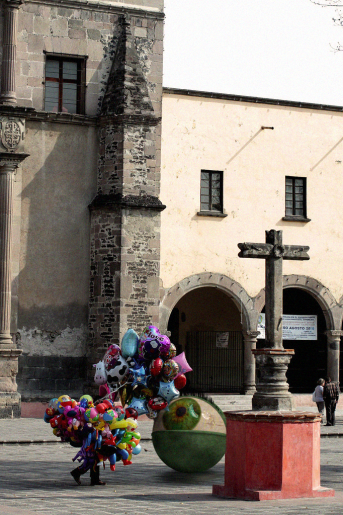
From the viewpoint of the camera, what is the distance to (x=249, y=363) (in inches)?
1088

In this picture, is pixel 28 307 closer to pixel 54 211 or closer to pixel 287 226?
pixel 54 211

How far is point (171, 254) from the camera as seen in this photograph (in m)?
26.8

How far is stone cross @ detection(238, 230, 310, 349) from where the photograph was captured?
11.5m

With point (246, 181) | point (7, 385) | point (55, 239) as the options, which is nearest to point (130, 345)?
point (7, 385)

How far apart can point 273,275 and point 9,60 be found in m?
14.3

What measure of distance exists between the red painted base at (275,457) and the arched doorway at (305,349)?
753 inches

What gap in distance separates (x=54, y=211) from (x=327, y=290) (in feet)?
30.7

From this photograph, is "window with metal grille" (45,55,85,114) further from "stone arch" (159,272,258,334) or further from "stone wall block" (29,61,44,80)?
"stone arch" (159,272,258,334)

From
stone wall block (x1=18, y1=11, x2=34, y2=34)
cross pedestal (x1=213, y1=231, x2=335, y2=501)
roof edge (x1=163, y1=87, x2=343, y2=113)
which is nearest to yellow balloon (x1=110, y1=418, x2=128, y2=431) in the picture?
cross pedestal (x1=213, y1=231, x2=335, y2=501)

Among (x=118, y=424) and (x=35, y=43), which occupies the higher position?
(x=35, y=43)

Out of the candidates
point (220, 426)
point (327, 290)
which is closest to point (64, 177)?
point (327, 290)

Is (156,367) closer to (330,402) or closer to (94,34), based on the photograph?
(330,402)

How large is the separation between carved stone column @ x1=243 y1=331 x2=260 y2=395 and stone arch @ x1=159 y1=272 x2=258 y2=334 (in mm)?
243

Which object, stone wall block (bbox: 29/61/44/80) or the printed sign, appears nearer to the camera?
stone wall block (bbox: 29/61/44/80)
